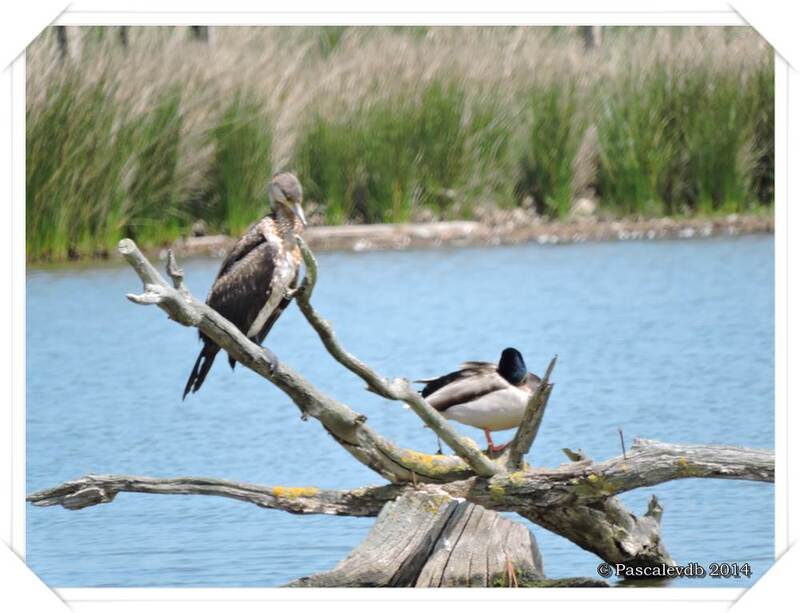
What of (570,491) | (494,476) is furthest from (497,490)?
(570,491)

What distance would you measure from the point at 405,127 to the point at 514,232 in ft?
4.61

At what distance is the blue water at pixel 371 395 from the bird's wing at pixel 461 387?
68cm

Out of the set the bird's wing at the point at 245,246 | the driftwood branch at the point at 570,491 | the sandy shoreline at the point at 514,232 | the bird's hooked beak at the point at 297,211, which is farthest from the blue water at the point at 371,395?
the bird's hooked beak at the point at 297,211

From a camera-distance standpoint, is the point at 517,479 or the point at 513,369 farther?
the point at 513,369

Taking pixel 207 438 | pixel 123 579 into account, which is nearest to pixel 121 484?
pixel 123 579

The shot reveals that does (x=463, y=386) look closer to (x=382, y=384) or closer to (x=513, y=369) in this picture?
(x=513, y=369)

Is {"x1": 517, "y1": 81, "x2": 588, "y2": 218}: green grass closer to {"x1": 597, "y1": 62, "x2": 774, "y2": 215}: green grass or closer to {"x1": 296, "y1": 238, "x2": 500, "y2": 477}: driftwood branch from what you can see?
{"x1": 597, "y1": 62, "x2": 774, "y2": 215}: green grass

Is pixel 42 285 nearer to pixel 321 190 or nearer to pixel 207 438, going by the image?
pixel 321 190

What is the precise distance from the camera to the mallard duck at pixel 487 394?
6.58 meters

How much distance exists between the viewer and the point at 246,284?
6.66 m

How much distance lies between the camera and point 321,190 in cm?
1435

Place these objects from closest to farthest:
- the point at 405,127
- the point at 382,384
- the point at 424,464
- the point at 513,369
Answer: the point at 382,384 < the point at 424,464 < the point at 513,369 < the point at 405,127

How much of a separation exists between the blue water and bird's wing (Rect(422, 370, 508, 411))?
68 cm

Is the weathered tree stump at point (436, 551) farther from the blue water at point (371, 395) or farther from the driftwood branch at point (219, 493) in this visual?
the blue water at point (371, 395)
